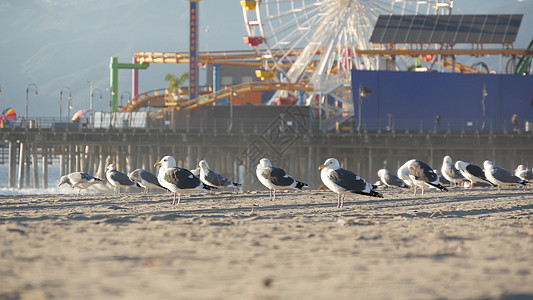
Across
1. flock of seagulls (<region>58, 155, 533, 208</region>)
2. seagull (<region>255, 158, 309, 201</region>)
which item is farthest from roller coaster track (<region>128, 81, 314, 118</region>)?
seagull (<region>255, 158, 309, 201</region>)

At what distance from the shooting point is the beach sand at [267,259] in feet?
18.6

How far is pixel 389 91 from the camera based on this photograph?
53.4 m

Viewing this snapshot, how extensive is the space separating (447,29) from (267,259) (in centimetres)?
5132

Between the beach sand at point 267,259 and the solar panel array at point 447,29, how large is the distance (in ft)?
146

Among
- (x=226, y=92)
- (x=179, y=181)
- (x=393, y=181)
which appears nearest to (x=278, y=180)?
(x=179, y=181)

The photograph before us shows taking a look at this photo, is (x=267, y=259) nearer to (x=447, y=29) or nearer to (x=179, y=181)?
(x=179, y=181)

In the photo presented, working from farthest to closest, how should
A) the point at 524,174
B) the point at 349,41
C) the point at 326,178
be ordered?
the point at 349,41 → the point at 524,174 → the point at 326,178

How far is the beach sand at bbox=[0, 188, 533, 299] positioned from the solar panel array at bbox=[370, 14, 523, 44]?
44438 millimetres

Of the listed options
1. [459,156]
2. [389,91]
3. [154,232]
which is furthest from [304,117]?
[154,232]

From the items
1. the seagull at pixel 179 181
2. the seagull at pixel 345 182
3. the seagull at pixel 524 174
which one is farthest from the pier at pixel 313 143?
the seagull at pixel 345 182

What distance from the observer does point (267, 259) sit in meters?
7.09

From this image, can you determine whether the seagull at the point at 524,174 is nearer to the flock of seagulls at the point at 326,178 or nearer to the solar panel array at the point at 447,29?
the flock of seagulls at the point at 326,178

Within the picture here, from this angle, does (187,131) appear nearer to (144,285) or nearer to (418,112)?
(418,112)

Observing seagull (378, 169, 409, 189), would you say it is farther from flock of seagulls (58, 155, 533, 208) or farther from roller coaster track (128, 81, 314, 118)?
roller coaster track (128, 81, 314, 118)
